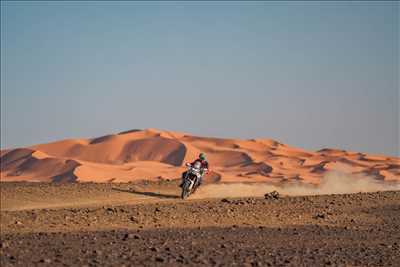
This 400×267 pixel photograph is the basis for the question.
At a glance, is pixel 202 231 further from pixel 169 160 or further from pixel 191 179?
pixel 169 160

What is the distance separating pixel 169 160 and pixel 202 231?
54.1 metres

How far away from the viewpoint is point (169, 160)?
7181 cm

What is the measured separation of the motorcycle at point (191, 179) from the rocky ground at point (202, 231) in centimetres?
43

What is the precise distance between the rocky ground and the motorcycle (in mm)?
432

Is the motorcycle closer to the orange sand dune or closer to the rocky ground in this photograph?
the rocky ground

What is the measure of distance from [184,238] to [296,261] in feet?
9.40

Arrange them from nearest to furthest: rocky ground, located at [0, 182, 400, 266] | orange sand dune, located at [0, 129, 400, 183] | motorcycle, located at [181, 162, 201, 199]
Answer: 1. rocky ground, located at [0, 182, 400, 266]
2. motorcycle, located at [181, 162, 201, 199]
3. orange sand dune, located at [0, 129, 400, 183]

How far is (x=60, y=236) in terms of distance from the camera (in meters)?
15.9

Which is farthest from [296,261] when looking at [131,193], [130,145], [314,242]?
[130,145]

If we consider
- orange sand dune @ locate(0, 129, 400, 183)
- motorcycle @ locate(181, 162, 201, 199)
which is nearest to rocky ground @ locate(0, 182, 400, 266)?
motorcycle @ locate(181, 162, 201, 199)

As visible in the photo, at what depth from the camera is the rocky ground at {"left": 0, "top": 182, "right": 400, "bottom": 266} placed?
14.0m

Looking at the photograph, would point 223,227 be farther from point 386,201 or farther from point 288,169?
point 288,169

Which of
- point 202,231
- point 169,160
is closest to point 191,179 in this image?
point 202,231

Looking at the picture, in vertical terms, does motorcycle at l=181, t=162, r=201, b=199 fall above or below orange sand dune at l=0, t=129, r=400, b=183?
below
